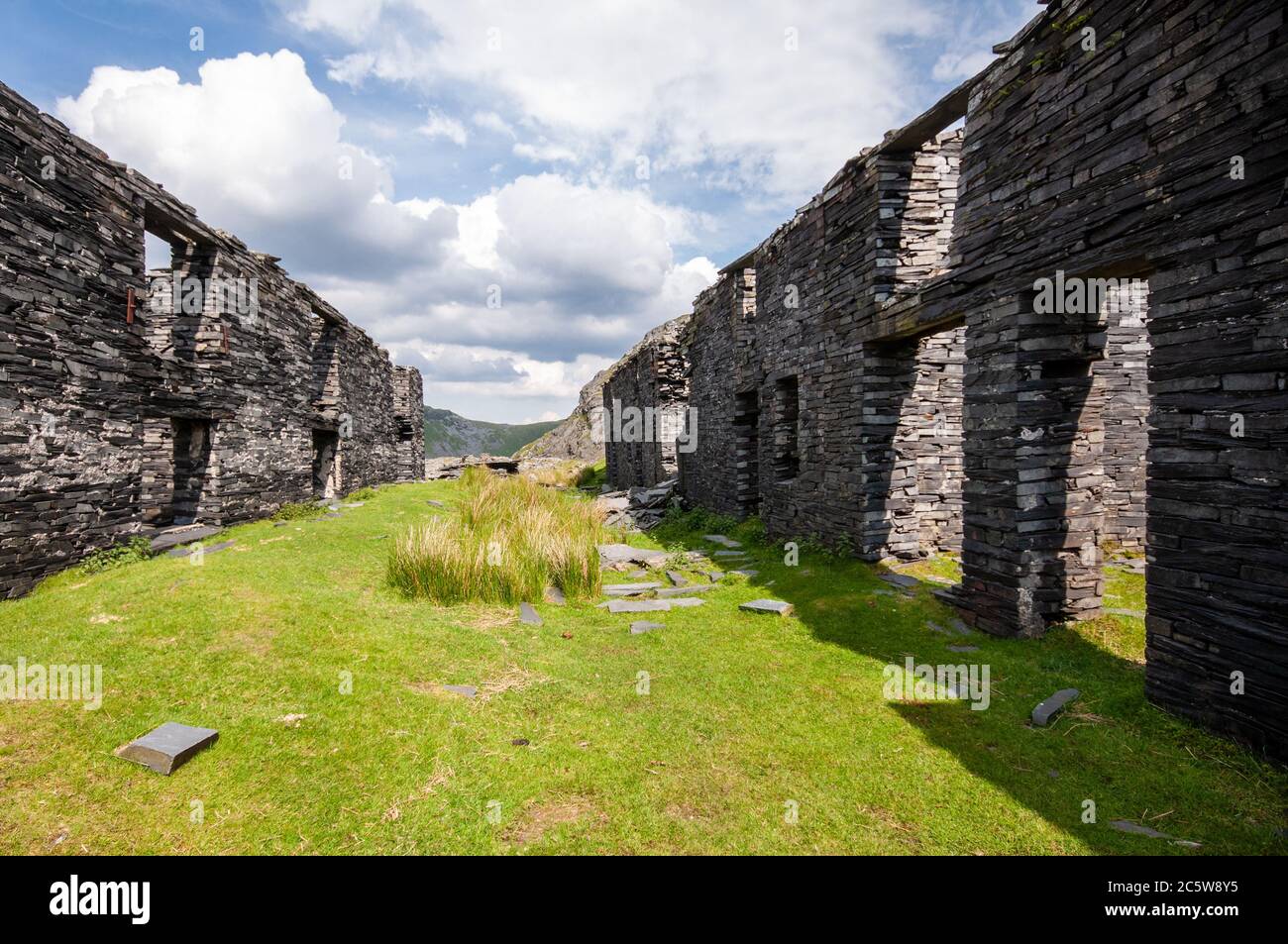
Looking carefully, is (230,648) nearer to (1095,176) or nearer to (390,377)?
(1095,176)

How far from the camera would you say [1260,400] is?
3.83 meters

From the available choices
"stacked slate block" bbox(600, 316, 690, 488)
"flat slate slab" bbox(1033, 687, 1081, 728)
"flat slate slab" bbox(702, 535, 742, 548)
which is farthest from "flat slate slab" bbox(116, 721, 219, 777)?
"stacked slate block" bbox(600, 316, 690, 488)

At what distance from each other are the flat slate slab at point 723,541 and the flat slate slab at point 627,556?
6.40 ft

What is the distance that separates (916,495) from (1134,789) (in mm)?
5949

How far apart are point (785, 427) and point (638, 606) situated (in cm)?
621

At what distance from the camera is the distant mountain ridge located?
15088 centimetres

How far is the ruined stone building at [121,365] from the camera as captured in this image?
7.04 m

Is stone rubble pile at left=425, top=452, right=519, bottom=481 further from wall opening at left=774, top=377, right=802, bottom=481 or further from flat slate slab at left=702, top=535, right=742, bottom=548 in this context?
wall opening at left=774, top=377, right=802, bottom=481

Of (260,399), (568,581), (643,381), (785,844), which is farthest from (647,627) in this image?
(643,381)

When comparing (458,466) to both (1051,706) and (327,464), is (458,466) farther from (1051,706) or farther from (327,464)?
(1051,706)

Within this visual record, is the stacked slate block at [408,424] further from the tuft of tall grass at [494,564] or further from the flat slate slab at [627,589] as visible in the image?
the flat slate slab at [627,589]

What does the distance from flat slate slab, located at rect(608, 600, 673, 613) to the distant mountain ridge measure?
141 meters

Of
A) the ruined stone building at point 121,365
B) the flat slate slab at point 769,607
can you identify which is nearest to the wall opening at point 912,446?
the flat slate slab at point 769,607

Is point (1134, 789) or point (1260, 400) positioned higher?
point (1260, 400)
